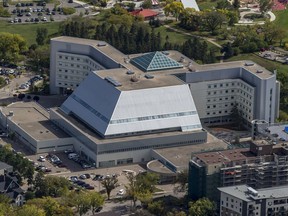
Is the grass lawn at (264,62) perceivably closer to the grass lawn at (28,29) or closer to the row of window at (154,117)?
the grass lawn at (28,29)

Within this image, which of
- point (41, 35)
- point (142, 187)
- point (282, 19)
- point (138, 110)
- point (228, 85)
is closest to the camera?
point (142, 187)

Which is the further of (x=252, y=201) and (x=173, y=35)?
(x=173, y=35)

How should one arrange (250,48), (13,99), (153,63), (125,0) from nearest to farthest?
1. (153,63)
2. (13,99)
3. (250,48)
4. (125,0)

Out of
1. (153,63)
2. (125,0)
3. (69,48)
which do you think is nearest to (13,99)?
(69,48)

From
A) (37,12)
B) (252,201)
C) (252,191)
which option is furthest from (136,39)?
(252,201)

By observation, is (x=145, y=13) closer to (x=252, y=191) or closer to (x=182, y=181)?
(x=182, y=181)

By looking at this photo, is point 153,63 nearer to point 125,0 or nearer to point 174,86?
point 174,86

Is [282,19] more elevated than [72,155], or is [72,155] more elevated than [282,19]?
[72,155]
